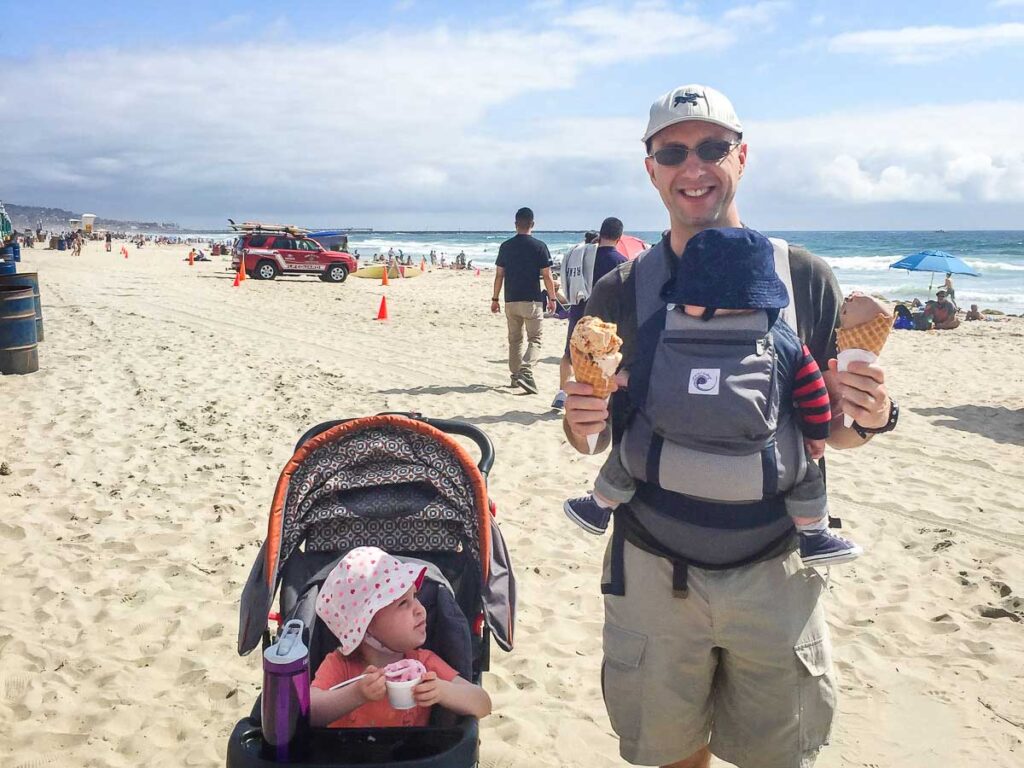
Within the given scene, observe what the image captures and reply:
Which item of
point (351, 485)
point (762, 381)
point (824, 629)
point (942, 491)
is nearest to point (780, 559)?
point (824, 629)

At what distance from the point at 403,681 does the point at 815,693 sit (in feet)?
3.93

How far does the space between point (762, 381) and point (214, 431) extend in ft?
22.3

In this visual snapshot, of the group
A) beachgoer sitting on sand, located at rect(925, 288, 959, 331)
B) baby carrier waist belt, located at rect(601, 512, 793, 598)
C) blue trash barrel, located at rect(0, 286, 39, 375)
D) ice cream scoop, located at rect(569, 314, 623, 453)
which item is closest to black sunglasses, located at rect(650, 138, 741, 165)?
ice cream scoop, located at rect(569, 314, 623, 453)

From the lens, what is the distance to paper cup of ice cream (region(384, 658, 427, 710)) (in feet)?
7.63

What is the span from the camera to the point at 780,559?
6.89 ft

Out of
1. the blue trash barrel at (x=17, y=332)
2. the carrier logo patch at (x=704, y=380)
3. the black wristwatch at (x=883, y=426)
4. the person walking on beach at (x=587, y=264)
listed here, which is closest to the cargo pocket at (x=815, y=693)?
the black wristwatch at (x=883, y=426)

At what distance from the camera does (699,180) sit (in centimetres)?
215

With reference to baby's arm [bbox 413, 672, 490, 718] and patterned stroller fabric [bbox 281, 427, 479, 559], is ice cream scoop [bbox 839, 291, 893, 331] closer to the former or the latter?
baby's arm [bbox 413, 672, 490, 718]

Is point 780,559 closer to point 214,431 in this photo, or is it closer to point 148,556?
point 148,556

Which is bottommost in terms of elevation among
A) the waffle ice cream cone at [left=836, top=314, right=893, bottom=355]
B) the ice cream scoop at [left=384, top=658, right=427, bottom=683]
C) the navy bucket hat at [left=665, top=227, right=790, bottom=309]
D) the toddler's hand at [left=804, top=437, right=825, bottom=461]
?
the ice cream scoop at [left=384, top=658, right=427, bottom=683]

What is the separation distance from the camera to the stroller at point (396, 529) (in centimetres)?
279

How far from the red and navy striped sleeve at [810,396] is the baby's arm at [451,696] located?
133cm

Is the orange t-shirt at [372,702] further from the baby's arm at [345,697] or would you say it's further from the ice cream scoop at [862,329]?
the ice cream scoop at [862,329]

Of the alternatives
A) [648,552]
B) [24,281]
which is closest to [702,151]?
[648,552]
